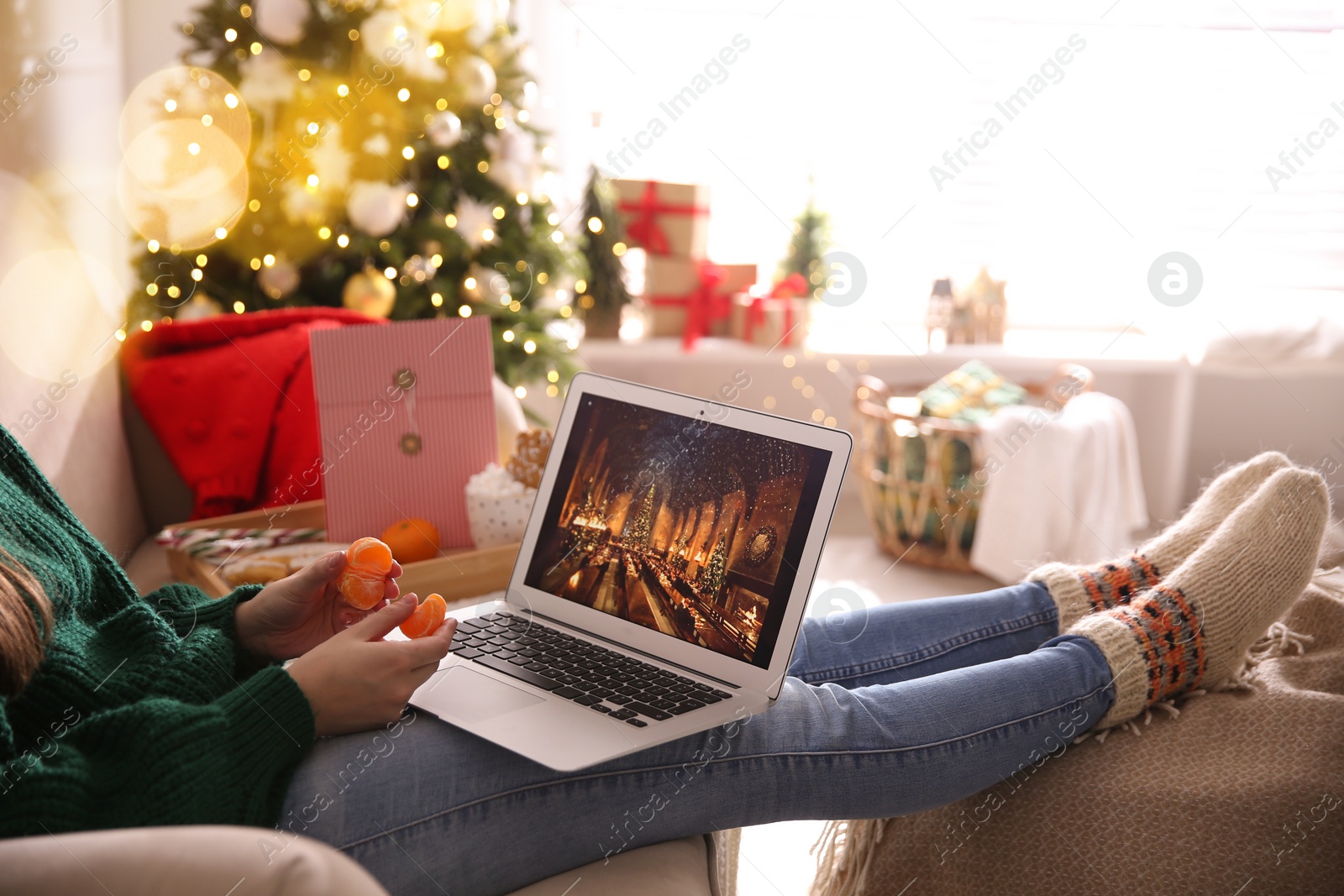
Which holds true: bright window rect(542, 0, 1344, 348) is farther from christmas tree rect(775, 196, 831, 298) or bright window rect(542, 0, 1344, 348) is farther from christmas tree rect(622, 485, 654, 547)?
christmas tree rect(622, 485, 654, 547)

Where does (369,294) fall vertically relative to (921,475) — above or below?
above

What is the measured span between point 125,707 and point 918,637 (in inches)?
31.1

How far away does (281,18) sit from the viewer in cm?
199

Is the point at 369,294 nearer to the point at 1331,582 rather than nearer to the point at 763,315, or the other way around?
the point at 763,315

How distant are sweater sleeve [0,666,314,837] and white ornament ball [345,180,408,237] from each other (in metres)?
1.45

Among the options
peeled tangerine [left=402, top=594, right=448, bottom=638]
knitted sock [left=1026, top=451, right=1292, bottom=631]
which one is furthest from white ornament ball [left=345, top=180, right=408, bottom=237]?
knitted sock [left=1026, top=451, right=1292, bottom=631]

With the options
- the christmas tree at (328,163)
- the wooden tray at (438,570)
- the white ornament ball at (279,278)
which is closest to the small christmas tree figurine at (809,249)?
A: the christmas tree at (328,163)

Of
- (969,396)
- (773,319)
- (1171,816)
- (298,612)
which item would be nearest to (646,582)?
(298,612)

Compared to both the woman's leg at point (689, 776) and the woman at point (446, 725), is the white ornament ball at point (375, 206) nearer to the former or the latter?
the woman at point (446, 725)

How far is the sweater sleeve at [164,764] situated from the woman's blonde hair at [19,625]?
5cm

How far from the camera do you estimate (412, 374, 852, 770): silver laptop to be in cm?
87

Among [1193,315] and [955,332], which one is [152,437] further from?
[1193,315]

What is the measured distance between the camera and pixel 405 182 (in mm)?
2215

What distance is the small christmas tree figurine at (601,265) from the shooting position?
2734mm
